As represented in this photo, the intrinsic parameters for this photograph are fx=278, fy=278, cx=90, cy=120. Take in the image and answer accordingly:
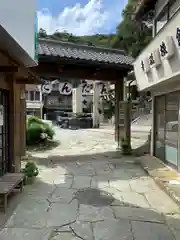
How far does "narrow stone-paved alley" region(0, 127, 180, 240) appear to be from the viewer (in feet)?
15.0

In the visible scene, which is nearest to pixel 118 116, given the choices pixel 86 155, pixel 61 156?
pixel 86 155

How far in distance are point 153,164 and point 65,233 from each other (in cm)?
584

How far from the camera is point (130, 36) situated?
84.3 feet

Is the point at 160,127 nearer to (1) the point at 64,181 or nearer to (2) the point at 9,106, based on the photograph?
(1) the point at 64,181

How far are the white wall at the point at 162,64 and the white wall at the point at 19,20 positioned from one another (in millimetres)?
3220

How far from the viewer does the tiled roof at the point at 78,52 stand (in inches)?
430

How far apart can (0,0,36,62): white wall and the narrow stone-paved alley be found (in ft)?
10.6

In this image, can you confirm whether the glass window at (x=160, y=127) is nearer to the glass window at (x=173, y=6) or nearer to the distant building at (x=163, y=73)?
the distant building at (x=163, y=73)

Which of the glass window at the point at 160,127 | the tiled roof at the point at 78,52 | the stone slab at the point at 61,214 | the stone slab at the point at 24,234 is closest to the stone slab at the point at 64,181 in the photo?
the stone slab at the point at 61,214

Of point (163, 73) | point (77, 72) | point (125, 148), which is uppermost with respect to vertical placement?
point (77, 72)

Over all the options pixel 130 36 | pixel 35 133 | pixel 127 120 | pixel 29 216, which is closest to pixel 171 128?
pixel 127 120

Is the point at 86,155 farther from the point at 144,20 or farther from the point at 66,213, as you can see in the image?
the point at 66,213

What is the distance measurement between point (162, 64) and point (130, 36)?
19.2m

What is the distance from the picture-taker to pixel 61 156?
12.2 meters
